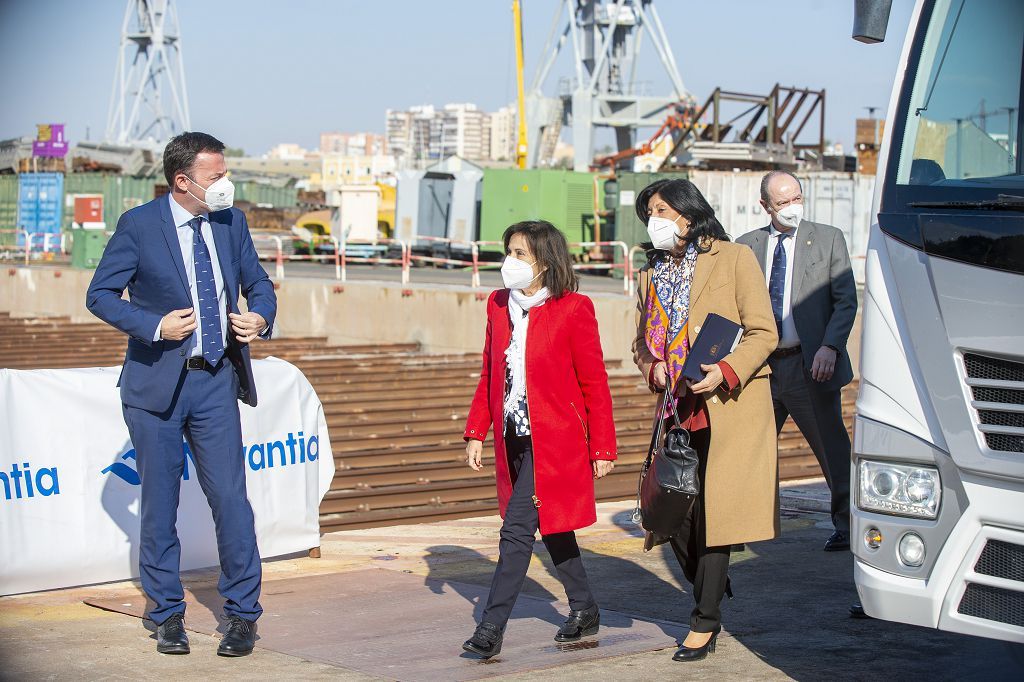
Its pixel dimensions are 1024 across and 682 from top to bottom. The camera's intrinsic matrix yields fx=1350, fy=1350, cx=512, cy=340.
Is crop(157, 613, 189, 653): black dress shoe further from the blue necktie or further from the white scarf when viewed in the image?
the white scarf

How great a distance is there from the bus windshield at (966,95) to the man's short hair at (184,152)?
270 cm

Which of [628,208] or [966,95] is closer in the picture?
[966,95]

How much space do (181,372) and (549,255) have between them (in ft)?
5.07

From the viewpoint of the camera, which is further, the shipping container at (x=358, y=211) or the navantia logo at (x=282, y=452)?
the shipping container at (x=358, y=211)

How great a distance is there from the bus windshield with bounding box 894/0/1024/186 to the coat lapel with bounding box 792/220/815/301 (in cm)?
219

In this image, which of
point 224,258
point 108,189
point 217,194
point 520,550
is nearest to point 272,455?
point 224,258

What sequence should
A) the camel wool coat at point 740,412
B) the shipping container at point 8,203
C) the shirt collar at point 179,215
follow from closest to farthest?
1. the camel wool coat at point 740,412
2. the shirt collar at point 179,215
3. the shipping container at point 8,203

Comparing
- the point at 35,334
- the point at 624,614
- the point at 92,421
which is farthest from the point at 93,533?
the point at 35,334

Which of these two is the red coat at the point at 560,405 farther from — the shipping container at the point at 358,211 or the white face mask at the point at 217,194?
the shipping container at the point at 358,211

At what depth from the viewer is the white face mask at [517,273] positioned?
5.43 metres

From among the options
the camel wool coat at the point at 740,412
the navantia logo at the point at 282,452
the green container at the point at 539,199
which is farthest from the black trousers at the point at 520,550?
the green container at the point at 539,199

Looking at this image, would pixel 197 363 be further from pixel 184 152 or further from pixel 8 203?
pixel 8 203

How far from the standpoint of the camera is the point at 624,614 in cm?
602

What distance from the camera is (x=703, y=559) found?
5301 mm
